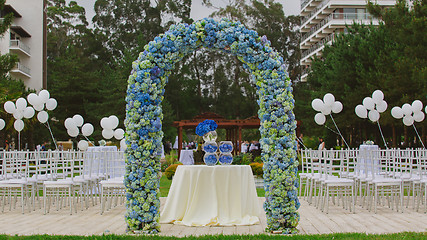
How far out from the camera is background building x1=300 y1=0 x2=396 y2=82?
1980 inches

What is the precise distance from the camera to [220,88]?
45.3 meters

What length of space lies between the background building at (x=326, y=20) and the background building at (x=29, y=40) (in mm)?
25764

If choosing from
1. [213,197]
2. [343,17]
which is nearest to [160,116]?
[213,197]

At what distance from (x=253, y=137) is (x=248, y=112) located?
244 cm

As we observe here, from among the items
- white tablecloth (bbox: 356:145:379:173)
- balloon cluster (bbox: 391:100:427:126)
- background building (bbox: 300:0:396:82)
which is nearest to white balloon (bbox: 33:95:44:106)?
white tablecloth (bbox: 356:145:379:173)

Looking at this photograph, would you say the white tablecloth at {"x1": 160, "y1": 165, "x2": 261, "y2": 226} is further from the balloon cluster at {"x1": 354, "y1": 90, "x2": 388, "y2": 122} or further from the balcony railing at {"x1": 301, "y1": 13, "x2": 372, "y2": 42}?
the balcony railing at {"x1": 301, "y1": 13, "x2": 372, "y2": 42}

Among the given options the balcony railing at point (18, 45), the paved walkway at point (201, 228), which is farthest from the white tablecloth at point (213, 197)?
the balcony railing at point (18, 45)

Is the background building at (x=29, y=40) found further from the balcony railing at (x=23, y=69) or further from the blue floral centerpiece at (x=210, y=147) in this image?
the blue floral centerpiece at (x=210, y=147)

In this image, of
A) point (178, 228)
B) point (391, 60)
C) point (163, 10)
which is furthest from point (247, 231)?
point (163, 10)

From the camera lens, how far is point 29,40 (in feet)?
129

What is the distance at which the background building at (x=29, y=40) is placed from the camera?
37.3 meters

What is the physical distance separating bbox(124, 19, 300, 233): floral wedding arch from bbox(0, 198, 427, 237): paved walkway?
15.9 inches

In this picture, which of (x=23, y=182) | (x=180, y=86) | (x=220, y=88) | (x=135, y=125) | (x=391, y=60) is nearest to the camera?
(x=135, y=125)

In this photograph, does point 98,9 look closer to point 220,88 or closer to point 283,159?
point 220,88
